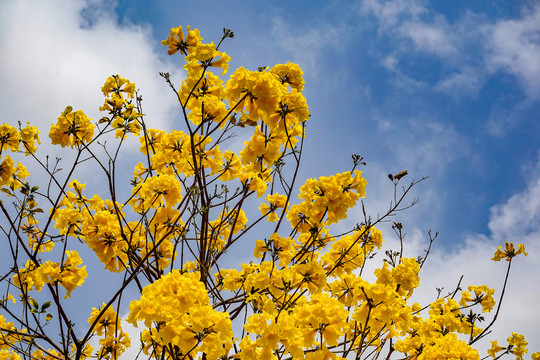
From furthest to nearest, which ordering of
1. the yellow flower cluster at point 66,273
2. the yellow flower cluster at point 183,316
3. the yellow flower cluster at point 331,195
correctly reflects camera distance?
the yellow flower cluster at point 66,273, the yellow flower cluster at point 331,195, the yellow flower cluster at point 183,316

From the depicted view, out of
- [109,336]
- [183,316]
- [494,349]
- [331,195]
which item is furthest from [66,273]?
[494,349]

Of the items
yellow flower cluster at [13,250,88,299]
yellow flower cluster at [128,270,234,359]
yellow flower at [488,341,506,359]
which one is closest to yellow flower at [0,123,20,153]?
yellow flower cluster at [13,250,88,299]

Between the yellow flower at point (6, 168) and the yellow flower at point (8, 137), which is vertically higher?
the yellow flower at point (8, 137)

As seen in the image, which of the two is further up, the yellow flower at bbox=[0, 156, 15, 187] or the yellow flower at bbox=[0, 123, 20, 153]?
the yellow flower at bbox=[0, 123, 20, 153]

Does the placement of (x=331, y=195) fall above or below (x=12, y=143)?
below

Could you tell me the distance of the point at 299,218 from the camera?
11.1ft

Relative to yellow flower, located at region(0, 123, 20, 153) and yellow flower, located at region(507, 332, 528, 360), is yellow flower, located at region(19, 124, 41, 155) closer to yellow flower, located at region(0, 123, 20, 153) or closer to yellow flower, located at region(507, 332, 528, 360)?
yellow flower, located at region(0, 123, 20, 153)

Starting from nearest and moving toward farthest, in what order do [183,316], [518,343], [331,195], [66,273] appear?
[183,316] → [331,195] → [66,273] → [518,343]

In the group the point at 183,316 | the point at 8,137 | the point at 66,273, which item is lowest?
the point at 183,316

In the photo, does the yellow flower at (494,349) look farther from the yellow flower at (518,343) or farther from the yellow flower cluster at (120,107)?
the yellow flower cluster at (120,107)

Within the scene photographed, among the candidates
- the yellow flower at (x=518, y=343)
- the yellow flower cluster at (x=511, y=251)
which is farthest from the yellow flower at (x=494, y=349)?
the yellow flower cluster at (x=511, y=251)

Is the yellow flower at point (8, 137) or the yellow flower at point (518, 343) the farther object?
the yellow flower at point (518, 343)

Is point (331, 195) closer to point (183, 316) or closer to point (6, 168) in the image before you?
point (183, 316)

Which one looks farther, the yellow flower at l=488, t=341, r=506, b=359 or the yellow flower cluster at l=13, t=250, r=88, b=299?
the yellow flower at l=488, t=341, r=506, b=359
